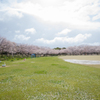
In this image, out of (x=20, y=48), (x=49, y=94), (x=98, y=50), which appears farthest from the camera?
(x=98, y=50)

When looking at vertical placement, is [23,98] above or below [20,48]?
below

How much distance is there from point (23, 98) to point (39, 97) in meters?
0.88

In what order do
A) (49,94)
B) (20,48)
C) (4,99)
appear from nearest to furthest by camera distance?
(4,99), (49,94), (20,48)

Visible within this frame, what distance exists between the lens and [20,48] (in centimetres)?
6819

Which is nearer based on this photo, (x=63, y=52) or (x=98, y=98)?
(x=98, y=98)

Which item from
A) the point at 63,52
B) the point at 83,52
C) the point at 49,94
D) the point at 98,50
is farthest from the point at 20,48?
the point at 98,50

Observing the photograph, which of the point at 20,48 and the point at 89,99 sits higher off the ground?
the point at 20,48

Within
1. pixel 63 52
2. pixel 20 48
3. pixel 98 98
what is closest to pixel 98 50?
pixel 63 52

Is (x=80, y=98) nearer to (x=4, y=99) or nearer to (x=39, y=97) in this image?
(x=39, y=97)

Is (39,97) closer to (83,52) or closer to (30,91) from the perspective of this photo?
(30,91)

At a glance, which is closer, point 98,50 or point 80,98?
point 80,98

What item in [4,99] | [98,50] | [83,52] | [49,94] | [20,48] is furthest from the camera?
[83,52]

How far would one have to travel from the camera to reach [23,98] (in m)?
5.21

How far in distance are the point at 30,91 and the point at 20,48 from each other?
65.4 metres
